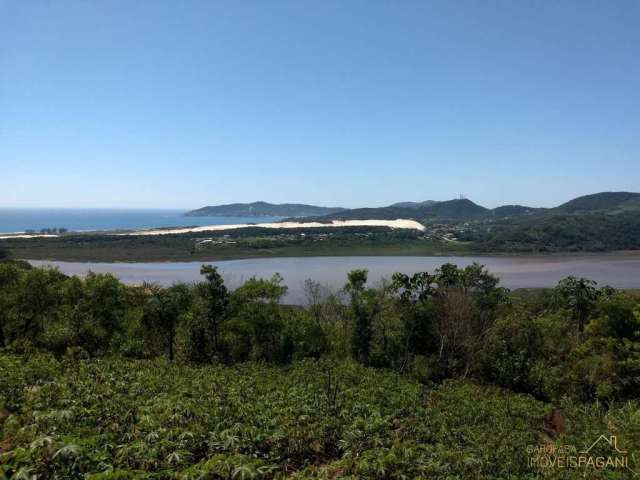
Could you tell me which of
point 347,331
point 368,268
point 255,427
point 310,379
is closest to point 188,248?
point 368,268

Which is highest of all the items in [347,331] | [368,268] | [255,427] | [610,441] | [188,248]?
[255,427]

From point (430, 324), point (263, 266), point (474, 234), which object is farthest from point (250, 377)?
point (474, 234)

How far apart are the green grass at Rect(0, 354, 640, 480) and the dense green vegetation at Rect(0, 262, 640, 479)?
0.17ft

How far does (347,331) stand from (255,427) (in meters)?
15.1

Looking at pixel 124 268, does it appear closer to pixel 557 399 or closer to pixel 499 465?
pixel 557 399

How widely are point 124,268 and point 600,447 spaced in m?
64.4

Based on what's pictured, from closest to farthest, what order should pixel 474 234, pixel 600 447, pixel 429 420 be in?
pixel 600 447 → pixel 429 420 → pixel 474 234

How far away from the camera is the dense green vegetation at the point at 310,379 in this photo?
7.07 meters

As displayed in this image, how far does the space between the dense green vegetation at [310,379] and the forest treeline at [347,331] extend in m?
0.08

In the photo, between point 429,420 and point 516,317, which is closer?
point 429,420

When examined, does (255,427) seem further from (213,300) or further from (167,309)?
(213,300)

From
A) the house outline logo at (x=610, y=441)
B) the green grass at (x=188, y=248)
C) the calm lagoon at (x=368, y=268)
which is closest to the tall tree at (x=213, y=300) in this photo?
the house outline logo at (x=610, y=441)

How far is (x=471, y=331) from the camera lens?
23.0 metres

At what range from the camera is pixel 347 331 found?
74.7 feet
